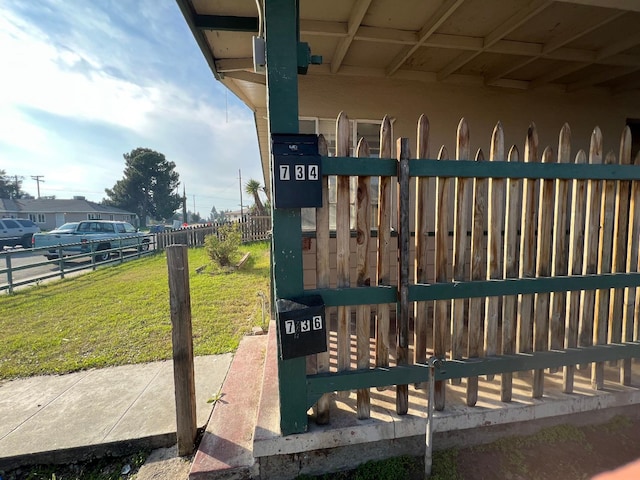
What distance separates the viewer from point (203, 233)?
1487 centimetres

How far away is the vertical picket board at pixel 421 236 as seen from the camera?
1.76 meters

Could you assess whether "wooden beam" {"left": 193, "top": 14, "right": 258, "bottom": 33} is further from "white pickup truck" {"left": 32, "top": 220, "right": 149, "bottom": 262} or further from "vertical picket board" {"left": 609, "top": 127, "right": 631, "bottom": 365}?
"white pickup truck" {"left": 32, "top": 220, "right": 149, "bottom": 262}

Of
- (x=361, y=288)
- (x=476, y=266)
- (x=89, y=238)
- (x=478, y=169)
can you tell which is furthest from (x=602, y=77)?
(x=89, y=238)

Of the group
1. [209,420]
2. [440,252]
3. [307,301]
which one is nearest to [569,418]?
[440,252]

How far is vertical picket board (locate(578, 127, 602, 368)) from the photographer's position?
2.02 m

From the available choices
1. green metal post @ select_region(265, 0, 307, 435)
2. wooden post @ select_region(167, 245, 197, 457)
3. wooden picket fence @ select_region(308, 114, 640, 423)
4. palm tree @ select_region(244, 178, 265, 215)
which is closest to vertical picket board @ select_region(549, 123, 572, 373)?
wooden picket fence @ select_region(308, 114, 640, 423)

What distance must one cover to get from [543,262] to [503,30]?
8.04ft

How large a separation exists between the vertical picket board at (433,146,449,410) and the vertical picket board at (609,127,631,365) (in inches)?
52.5

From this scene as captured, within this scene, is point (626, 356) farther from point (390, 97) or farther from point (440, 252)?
point (390, 97)

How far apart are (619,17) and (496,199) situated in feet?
8.74

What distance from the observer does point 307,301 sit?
64.8 inches

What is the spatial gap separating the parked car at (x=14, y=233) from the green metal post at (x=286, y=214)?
Result: 2291 centimetres

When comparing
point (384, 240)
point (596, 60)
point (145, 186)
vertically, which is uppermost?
point (145, 186)

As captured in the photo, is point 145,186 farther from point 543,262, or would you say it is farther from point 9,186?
point 543,262
